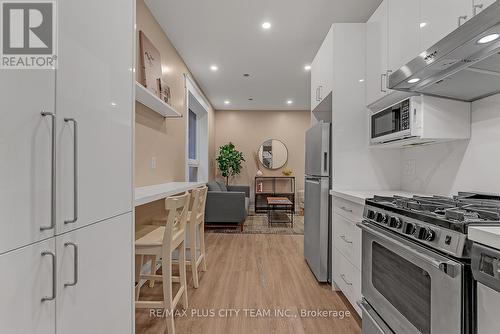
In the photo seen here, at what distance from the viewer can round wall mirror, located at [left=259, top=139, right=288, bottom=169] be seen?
747cm

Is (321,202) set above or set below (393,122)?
below

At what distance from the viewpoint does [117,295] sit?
1321 millimetres

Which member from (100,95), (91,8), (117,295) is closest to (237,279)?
(117,295)

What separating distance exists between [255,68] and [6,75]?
13.2 feet

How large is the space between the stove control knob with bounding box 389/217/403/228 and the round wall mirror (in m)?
6.07

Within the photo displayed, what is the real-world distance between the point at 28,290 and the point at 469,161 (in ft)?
7.82

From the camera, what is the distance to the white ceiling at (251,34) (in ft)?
9.11

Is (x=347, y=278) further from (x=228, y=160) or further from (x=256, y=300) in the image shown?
(x=228, y=160)

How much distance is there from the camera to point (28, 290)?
79 centimetres

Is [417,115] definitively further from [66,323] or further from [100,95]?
[66,323]

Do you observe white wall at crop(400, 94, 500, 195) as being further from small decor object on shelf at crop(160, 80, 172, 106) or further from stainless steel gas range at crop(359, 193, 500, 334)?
small decor object on shelf at crop(160, 80, 172, 106)

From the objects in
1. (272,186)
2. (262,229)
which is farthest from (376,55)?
(272,186)

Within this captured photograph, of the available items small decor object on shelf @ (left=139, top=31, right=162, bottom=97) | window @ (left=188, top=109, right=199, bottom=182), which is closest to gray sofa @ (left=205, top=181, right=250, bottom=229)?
window @ (left=188, top=109, right=199, bottom=182)
